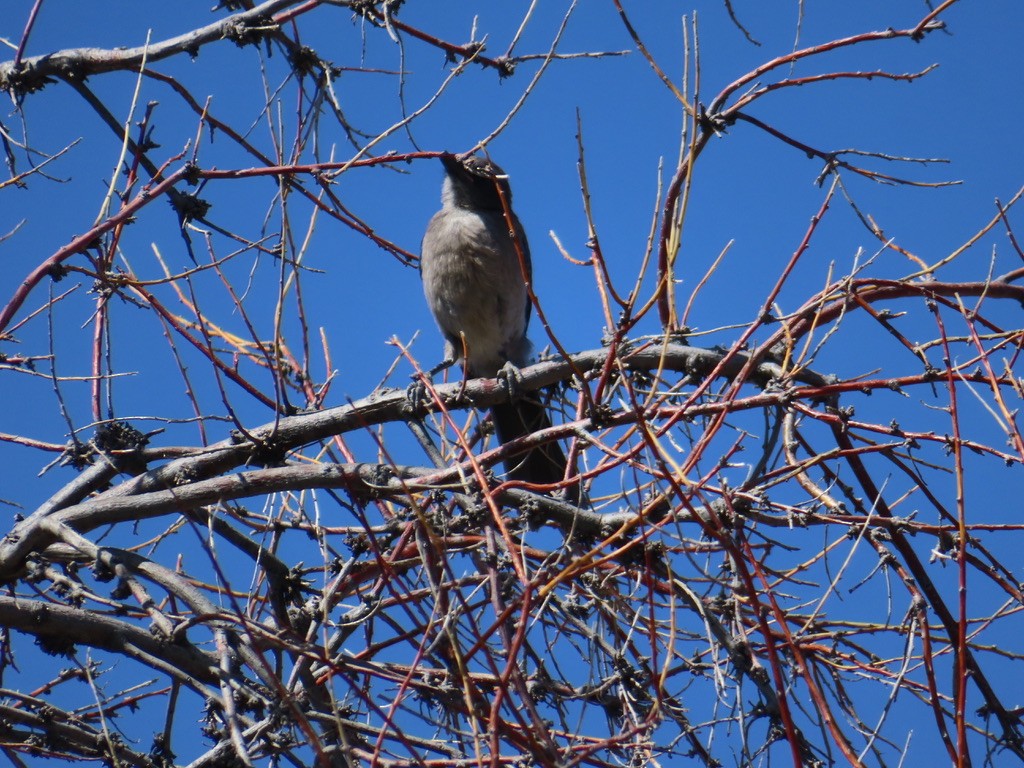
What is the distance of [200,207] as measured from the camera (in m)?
3.04

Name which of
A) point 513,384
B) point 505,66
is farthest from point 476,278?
point 505,66

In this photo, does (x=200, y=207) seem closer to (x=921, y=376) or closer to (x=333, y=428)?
(x=333, y=428)

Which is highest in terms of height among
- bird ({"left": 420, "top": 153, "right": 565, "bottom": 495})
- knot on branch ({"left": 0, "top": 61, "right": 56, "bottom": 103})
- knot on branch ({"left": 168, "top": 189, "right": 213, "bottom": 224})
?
bird ({"left": 420, "top": 153, "right": 565, "bottom": 495})

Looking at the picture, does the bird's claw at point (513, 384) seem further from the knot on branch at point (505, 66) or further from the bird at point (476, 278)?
the bird at point (476, 278)

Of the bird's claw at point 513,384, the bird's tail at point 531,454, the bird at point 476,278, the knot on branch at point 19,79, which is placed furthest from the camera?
the bird at point 476,278

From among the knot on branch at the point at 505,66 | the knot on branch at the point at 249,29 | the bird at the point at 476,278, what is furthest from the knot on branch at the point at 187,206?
the bird at the point at 476,278

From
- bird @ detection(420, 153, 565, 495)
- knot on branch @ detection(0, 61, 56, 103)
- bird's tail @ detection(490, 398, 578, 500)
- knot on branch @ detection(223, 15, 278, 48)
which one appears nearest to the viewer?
knot on branch @ detection(223, 15, 278, 48)

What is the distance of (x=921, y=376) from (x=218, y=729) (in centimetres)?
213

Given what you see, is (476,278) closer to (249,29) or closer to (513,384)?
(513,384)

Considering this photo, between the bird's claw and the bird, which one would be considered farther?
the bird

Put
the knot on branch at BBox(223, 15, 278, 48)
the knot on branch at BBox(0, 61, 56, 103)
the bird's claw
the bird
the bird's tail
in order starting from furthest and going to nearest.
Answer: the bird, the bird's tail, the bird's claw, the knot on branch at BBox(0, 61, 56, 103), the knot on branch at BBox(223, 15, 278, 48)

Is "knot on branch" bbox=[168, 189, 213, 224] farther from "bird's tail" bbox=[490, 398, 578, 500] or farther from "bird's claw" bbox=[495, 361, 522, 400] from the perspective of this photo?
"bird's tail" bbox=[490, 398, 578, 500]

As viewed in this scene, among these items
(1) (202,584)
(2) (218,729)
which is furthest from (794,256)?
(1) (202,584)

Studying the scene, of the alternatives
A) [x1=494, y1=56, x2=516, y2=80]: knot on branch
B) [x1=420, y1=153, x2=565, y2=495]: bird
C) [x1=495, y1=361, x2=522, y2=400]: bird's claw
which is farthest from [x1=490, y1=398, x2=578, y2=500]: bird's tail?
[x1=494, y1=56, x2=516, y2=80]: knot on branch
